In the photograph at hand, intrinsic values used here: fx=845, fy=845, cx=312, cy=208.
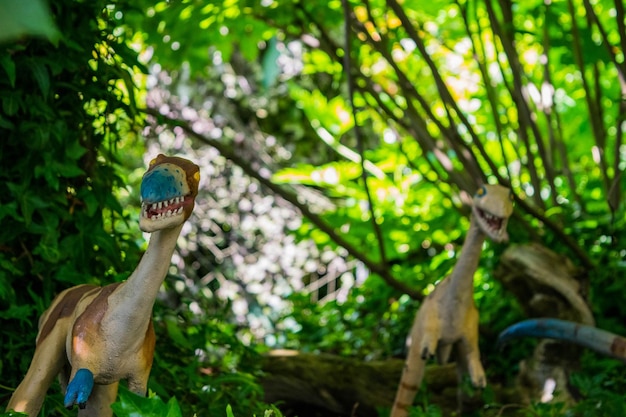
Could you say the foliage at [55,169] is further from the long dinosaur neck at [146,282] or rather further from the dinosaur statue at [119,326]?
the long dinosaur neck at [146,282]

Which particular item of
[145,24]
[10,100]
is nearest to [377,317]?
[145,24]

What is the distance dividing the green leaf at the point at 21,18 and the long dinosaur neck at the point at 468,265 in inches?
72.2

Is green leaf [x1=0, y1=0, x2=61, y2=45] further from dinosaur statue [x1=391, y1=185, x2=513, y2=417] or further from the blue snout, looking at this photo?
dinosaur statue [x1=391, y1=185, x2=513, y2=417]

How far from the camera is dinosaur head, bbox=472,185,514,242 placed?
2008mm

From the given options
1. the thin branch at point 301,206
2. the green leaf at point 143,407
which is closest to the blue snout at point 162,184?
the green leaf at point 143,407

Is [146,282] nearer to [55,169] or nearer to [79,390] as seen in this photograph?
[79,390]

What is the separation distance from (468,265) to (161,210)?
1.04 m

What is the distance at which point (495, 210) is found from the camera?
2.01 m

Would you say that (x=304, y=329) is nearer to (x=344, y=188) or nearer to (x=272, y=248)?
(x=344, y=188)

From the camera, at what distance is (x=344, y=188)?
145 inches

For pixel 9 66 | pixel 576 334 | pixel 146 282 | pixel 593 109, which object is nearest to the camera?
pixel 146 282

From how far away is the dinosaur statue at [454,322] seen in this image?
212 cm

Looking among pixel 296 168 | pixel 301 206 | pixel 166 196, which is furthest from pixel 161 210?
pixel 296 168

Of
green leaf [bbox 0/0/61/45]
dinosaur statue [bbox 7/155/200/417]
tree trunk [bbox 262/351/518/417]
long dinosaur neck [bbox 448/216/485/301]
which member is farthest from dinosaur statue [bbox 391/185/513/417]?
green leaf [bbox 0/0/61/45]
